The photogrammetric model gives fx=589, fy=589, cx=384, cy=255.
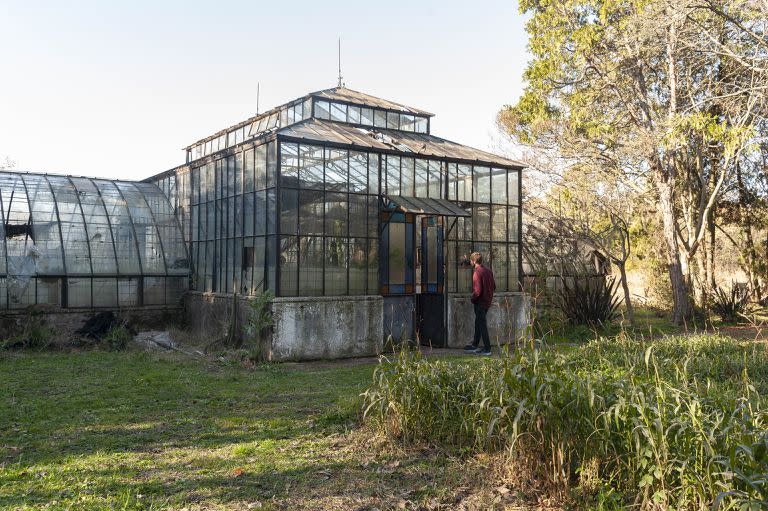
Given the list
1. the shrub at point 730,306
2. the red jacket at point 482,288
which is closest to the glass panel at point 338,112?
the red jacket at point 482,288

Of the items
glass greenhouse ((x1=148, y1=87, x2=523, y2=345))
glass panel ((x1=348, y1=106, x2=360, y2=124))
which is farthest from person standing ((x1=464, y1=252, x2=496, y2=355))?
glass panel ((x1=348, y1=106, x2=360, y2=124))

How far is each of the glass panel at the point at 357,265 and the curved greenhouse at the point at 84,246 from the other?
17.2 ft

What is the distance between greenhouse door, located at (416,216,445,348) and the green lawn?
4.76 meters

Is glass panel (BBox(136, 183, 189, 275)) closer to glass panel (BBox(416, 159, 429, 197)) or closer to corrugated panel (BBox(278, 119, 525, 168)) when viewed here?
corrugated panel (BBox(278, 119, 525, 168))

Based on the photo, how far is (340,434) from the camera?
19.0 feet

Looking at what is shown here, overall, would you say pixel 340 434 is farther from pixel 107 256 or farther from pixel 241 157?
pixel 107 256

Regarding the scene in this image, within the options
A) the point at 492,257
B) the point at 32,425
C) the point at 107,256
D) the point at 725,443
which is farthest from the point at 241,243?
the point at 725,443

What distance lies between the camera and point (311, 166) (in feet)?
38.8

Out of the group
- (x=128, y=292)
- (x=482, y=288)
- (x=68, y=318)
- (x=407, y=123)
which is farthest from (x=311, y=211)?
(x=68, y=318)

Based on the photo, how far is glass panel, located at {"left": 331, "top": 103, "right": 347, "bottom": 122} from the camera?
50.2 ft

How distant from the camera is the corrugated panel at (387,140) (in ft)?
40.0

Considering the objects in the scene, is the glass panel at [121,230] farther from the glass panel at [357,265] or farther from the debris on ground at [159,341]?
the glass panel at [357,265]

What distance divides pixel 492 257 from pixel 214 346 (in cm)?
669

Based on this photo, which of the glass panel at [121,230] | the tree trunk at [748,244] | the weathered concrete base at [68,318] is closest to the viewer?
the weathered concrete base at [68,318]
